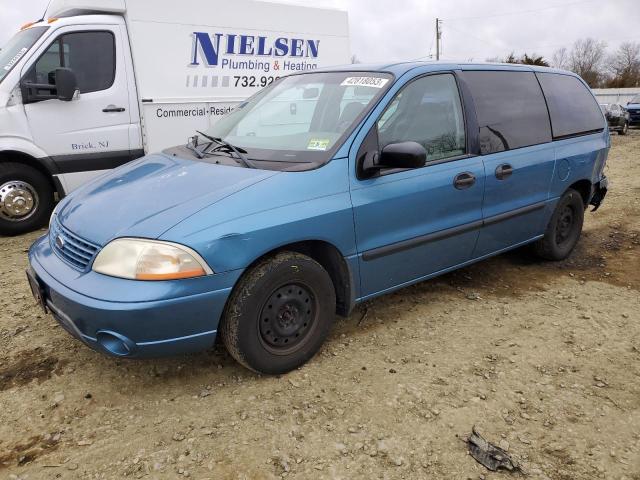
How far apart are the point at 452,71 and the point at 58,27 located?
178 inches

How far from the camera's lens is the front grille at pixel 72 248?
2.62 m

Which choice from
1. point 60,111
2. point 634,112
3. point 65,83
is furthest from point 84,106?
point 634,112

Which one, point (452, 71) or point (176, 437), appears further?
point (452, 71)

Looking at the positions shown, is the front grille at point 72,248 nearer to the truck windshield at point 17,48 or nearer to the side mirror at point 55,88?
the side mirror at point 55,88

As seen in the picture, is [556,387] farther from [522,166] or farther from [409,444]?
[522,166]

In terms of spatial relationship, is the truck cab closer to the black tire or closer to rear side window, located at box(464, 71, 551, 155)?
rear side window, located at box(464, 71, 551, 155)

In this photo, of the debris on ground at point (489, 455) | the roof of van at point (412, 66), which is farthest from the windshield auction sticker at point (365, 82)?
the debris on ground at point (489, 455)

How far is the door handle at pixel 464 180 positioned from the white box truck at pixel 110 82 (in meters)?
4.22

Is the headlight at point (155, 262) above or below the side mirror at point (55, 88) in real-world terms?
below

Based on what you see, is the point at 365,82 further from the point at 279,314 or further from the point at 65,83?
the point at 65,83

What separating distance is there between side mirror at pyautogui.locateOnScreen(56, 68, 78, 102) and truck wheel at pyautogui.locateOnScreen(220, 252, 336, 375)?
4094 millimetres

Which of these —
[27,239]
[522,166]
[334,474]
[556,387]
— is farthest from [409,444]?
[27,239]

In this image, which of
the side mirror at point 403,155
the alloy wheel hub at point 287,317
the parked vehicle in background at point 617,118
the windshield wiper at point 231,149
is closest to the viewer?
the alloy wheel hub at point 287,317

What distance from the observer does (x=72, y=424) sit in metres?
2.60
